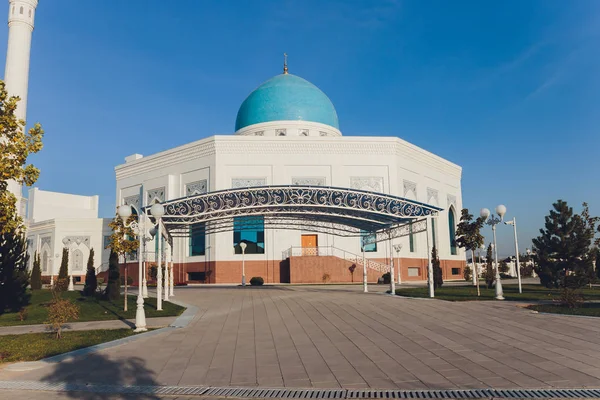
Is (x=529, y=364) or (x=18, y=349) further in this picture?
(x=18, y=349)

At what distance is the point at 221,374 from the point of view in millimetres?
7879

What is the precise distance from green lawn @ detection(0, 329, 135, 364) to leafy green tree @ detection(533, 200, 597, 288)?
25.2 m

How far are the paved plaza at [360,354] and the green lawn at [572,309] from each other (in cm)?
126

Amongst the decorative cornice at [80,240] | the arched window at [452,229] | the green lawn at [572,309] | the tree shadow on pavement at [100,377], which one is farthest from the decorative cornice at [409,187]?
the tree shadow on pavement at [100,377]

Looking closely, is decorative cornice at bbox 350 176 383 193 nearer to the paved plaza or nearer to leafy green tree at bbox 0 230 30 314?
the paved plaza

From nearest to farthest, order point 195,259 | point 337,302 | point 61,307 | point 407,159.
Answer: point 61,307 → point 337,302 → point 195,259 → point 407,159

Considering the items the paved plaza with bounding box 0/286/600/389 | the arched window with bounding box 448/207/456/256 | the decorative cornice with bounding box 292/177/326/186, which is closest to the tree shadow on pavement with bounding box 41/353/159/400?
the paved plaza with bounding box 0/286/600/389

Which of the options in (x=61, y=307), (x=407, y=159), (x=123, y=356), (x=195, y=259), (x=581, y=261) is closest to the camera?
(x=123, y=356)

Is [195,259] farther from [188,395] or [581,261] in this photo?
[188,395]

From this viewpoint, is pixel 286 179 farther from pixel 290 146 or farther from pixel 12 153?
pixel 12 153

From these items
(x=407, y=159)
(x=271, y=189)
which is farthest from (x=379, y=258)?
(x=271, y=189)

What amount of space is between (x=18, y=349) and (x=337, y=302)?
11.8 m

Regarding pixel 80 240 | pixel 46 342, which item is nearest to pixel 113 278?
pixel 46 342

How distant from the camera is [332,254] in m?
39.3
